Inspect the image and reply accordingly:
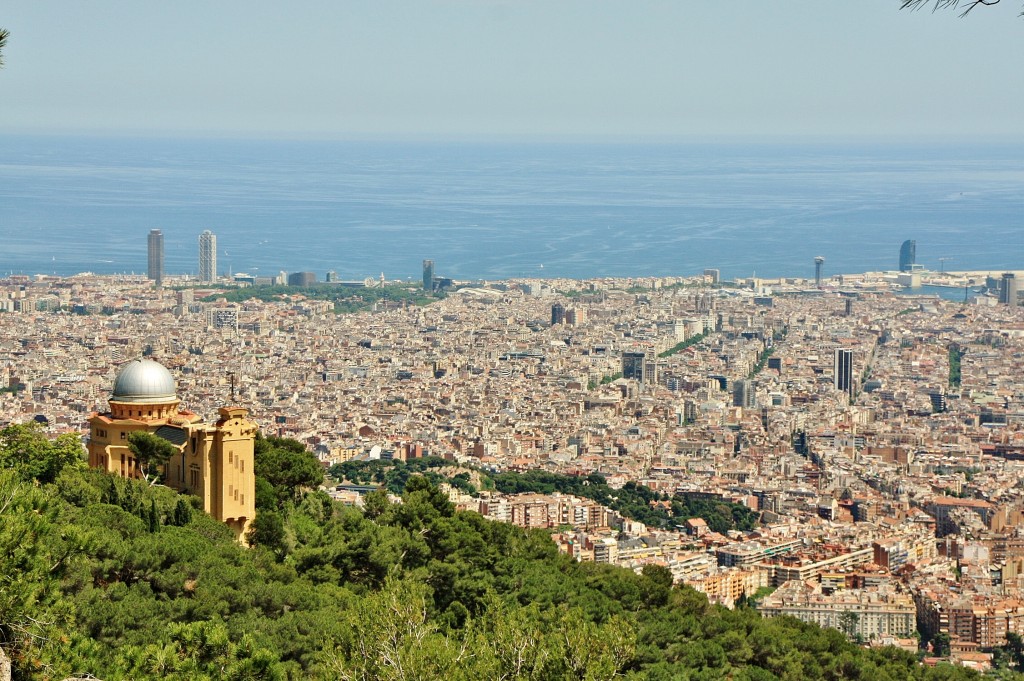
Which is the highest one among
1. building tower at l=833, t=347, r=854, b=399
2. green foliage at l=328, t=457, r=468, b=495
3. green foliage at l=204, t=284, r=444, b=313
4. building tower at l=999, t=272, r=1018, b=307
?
building tower at l=999, t=272, r=1018, b=307

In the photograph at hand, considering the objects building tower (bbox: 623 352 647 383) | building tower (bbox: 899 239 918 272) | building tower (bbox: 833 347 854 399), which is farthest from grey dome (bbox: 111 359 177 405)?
building tower (bbox: 899 239 918 272)

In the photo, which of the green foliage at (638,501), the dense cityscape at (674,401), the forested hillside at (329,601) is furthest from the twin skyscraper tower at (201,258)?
the forested hillside at (329,601)

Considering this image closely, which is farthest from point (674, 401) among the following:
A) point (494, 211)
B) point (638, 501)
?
point (494, 211)

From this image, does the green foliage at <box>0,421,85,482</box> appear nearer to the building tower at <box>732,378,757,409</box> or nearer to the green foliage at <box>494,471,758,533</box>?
the green foliage at <box>494,471,758,533</box>

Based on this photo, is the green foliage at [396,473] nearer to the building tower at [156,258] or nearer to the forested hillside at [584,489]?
the forested hillside at [584,489]

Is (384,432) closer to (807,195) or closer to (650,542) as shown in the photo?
(650,542)
